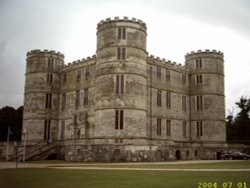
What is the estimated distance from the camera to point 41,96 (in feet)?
178

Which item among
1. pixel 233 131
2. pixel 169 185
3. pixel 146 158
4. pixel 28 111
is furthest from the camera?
pixel 233 131

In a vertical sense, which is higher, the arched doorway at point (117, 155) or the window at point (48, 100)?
the window at point (48, 100)

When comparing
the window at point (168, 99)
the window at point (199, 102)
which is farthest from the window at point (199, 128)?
the window at point (168, 99)

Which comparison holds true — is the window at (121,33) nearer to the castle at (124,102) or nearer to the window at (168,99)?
the castle at (124,102)

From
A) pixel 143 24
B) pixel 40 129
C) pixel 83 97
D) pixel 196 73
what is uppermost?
pixel 143 24

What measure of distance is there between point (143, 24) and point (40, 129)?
22.2 m

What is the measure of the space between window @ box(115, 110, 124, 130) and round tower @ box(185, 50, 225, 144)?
1694cm

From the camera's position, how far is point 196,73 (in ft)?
182

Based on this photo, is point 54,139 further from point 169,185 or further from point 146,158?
point 169,185

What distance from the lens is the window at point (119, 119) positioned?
41344 mm

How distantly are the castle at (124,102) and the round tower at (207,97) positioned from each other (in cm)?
15

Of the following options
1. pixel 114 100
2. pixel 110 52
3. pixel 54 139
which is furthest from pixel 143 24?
pixel 54 139


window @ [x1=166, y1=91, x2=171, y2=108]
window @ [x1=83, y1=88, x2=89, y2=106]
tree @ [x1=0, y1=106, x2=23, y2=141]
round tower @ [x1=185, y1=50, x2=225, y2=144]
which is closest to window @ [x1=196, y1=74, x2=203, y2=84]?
round tower @ [x1=185, y1=50, x2=225, y2=144]

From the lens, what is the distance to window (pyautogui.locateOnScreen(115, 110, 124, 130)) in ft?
136
